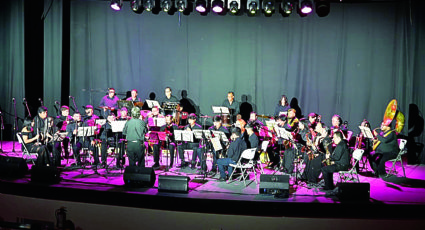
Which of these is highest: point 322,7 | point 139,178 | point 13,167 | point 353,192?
point 322,7

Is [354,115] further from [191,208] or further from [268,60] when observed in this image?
[191,208]

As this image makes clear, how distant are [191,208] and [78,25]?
31.9 feet

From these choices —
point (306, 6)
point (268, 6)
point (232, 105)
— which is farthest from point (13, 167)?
point (306, 6)

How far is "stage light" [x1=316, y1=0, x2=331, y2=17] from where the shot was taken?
12547 millimetres

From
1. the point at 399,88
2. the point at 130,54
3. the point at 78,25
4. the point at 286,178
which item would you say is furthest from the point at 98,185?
the point at 399,88

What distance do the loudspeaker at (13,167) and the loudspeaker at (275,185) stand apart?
5.31m

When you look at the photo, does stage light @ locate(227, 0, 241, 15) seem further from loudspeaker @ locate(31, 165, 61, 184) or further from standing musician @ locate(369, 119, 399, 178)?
loudspeaker @ locate(31, 165, 61, 184)

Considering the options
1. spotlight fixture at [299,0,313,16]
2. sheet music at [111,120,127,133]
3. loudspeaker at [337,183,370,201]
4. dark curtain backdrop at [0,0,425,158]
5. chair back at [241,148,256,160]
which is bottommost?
loudspeaker at [337,183,370,201]

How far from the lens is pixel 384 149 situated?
9.32 m

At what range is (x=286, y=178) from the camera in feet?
24.9

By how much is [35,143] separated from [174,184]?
4.60 m

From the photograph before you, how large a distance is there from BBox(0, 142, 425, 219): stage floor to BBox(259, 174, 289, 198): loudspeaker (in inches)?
5.0

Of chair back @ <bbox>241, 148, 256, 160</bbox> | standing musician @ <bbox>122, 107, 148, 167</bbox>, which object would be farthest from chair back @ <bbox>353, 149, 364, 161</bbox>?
standing musician @ <bbox>122, 107, 148, 167</bbox>

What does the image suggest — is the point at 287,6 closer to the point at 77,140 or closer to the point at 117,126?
the point at 117,126
